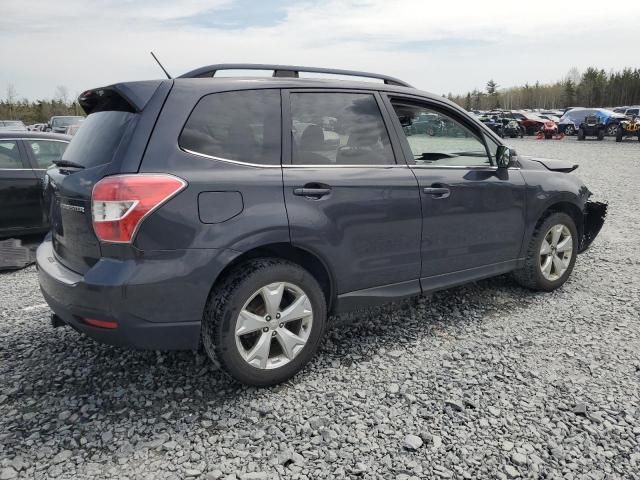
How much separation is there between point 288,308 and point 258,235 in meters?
0.49

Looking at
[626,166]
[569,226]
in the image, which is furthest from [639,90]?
[569,226]

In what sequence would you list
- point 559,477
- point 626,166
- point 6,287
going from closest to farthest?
point 559,477 < point 6,287 < point 626,166

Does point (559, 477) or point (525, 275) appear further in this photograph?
point (525, 275)

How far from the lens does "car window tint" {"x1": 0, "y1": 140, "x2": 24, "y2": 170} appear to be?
19.7ft

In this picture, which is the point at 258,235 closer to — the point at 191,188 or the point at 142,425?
the point at 191,188

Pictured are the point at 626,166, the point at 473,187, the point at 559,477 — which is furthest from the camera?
the point at 626,166

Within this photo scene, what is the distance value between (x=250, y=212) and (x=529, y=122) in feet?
118

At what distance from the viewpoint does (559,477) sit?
7.38 ft

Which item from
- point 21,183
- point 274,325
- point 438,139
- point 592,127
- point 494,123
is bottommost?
point 274,325

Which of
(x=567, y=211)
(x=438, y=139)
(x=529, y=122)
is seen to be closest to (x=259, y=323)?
(x=438, y=139)

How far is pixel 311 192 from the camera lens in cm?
294

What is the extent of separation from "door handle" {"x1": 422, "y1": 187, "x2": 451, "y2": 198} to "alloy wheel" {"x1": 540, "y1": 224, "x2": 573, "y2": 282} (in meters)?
1.34

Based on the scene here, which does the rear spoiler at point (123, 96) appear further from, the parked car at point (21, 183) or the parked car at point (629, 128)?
the parked car at point (629, 128)

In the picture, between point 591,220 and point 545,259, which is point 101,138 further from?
point 591,220
